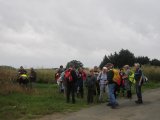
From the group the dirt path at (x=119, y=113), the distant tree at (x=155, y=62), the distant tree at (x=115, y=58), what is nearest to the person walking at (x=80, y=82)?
the dirt path at (x=119, y=113)

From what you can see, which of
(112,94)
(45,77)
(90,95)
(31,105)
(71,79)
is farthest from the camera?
(45,77)

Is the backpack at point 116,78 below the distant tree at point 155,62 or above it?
below

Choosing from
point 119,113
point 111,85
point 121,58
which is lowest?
point 119,113

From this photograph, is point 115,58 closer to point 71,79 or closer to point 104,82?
point 104,82

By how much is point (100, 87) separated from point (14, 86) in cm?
545

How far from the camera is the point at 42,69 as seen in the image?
4041 cm

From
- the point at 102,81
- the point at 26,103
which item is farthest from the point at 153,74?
the point at 26,103

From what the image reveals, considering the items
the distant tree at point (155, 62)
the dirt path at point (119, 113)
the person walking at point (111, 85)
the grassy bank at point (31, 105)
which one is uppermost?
the distant tree at point (155, 62)

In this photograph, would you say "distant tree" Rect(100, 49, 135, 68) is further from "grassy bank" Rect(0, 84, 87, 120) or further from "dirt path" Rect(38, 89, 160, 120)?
"dirt path" Rect(38, 89, 160, 120)

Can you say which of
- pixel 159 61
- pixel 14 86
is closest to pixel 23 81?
pixel 14 86

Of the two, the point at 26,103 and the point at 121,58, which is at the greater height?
the point at 121,58

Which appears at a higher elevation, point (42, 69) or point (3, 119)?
point (42, 69)

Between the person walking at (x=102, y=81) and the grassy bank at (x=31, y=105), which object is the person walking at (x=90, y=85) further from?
the person walking at (x=102, y=81)

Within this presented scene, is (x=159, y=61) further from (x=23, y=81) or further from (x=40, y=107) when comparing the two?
(x=40, y=107)
